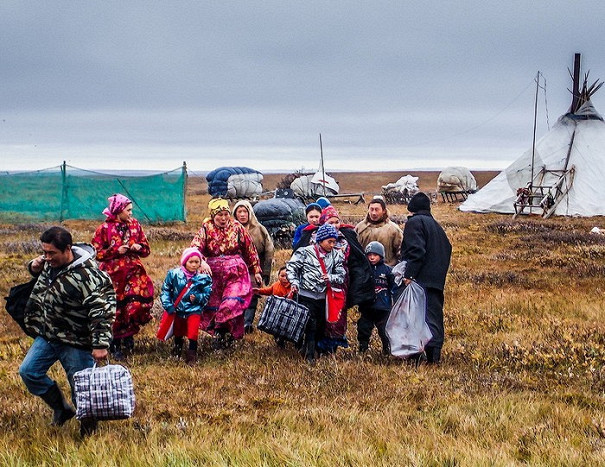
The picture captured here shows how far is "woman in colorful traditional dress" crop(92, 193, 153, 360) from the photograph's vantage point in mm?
Result: 8289

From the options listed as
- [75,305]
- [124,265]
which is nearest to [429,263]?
[124,265]

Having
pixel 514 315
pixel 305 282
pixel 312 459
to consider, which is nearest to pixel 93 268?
pixel 312 459

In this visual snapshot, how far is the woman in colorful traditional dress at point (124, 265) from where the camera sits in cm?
829

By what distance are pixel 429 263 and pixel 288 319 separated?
5.37ft

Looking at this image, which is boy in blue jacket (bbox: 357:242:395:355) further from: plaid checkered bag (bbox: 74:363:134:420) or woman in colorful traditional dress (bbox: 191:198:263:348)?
plaid checkered bag (bbox: 74:363:134:420)

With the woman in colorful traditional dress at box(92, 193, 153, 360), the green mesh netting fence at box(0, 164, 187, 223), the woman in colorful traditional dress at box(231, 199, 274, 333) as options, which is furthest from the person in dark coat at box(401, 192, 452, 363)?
the green mesh netting fence at box(0, 164, 187, 223)

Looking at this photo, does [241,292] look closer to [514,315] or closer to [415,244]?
[415,244]

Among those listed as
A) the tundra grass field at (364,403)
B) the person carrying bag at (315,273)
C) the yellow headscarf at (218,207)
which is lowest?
the tundra grass field at (364,403)

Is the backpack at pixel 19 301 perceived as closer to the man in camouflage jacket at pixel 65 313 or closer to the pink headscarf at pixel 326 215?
the man in camouflage jacket at pixel 65 313

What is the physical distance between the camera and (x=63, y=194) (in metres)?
26.2

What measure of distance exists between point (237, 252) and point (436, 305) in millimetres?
2485

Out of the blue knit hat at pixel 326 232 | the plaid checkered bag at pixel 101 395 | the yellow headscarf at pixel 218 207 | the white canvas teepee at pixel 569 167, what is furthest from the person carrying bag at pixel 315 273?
the white canvas teepee at pixel 569 167

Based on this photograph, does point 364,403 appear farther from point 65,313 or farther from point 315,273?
point 65,313

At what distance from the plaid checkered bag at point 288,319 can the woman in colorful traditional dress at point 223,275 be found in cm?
81
